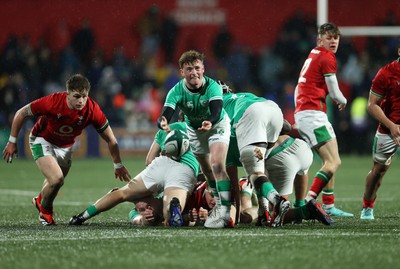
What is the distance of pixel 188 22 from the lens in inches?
909

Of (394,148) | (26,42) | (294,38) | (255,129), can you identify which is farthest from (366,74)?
(255,129)

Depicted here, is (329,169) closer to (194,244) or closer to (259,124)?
(259,124)

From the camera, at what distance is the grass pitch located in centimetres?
566

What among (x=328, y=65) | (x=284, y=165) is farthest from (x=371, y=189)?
(x=328, y=65)

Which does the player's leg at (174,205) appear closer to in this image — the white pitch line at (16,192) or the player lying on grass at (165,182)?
the player lying on grass at (165,182)

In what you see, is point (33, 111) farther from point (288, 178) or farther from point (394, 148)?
point (394, 148)

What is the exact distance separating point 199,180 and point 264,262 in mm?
3425

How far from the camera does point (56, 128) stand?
8.87m

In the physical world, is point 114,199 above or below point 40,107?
below

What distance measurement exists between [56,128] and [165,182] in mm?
1332

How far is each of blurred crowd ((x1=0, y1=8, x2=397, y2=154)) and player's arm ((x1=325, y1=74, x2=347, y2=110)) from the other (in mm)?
11633

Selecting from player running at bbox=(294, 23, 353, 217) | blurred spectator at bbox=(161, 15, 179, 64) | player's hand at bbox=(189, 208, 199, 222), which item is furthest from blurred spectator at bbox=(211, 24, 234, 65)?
player's hand at bbox=(189, 208, 199, 222)

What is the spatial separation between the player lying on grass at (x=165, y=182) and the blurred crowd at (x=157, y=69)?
1259 cm

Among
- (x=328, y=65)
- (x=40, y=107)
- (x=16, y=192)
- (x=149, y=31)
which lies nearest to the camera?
(x=40, y=107)
